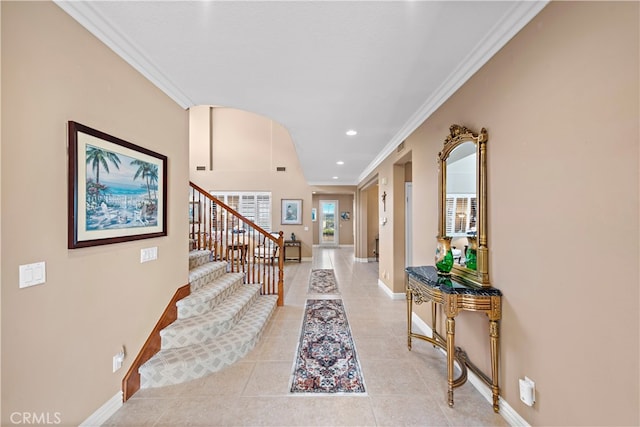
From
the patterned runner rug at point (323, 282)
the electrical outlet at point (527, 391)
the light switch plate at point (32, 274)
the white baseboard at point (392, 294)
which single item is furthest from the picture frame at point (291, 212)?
the electrical outlet at point (527, 391)

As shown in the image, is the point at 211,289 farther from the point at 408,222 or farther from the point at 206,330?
the point at 408,222

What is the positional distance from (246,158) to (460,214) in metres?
7.45

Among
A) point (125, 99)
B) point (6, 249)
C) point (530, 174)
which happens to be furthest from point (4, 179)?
point (530, 174)

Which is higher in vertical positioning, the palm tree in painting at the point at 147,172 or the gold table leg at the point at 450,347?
the palm tree in painting at the point at 147,172

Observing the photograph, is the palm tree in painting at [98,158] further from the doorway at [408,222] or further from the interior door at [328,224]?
the interior door at [328,224]

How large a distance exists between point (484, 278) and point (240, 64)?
2431 mm

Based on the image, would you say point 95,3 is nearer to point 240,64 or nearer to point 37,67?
point 37,67

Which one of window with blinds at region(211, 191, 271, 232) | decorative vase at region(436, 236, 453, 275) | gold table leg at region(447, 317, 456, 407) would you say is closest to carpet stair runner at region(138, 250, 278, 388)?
gold table leg at region(447, 317, 456, 407)

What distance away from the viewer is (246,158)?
855 centimetres

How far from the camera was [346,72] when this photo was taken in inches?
84.0

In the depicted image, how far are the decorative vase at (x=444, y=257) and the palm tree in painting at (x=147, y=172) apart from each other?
251cm

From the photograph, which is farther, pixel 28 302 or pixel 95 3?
pixel 95 3

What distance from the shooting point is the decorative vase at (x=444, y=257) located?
2221 mm

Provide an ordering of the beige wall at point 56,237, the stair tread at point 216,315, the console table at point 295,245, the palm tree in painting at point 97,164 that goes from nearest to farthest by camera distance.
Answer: the beige wall at point 56,237
the palm tree in painting at point 97,164
the stair tread at point 216,315
the console table at point 295,245
